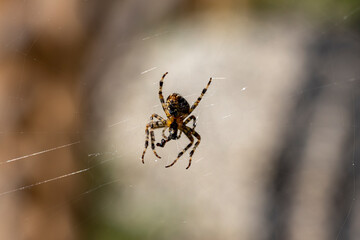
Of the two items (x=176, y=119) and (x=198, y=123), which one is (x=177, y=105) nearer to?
(x=176, y=119)

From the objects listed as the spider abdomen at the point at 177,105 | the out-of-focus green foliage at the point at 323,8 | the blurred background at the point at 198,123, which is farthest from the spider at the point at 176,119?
the out-of-focus green foliage at the point at 323,8

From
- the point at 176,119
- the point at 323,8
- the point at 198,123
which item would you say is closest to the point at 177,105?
the point at 176,119

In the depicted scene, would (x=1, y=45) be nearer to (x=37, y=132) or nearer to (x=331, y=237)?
(x=37, y=132)

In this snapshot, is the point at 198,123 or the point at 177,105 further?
the point at 198,123

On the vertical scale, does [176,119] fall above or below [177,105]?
below

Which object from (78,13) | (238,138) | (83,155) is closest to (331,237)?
(238,138)
